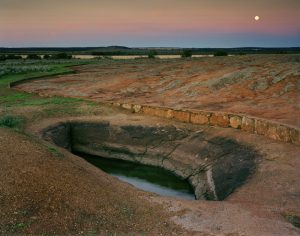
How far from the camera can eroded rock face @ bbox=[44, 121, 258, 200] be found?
37.1 feet

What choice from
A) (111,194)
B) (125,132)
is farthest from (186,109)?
(111,194)

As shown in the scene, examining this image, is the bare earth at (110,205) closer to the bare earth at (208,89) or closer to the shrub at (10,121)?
the bare earth at (208,89)

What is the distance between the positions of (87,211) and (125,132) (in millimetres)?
8639

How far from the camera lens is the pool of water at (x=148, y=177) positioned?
41.0ft

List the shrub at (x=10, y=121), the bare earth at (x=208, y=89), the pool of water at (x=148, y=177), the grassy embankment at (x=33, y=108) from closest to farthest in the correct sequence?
the pool of water at (x=148, y=177) → the shrub at (x=10, y=121) → the grassy embankment at (x=33, y=108) → the bare earth at (x=208, y=89)

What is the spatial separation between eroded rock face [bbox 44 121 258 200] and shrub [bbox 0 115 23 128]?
1.13 m

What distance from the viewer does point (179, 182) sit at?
43.4ft

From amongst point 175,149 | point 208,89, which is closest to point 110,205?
point 175,149

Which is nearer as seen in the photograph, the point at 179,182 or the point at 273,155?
the point at 273,155

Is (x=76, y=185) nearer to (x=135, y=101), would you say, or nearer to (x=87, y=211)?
(x=87, y=211)

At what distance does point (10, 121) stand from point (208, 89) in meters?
9.49

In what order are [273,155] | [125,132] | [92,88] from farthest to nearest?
[92,88] < [125,132] < [273,155]

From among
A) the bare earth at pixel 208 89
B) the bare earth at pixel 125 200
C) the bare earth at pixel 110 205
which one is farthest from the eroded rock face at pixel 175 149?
the bare earth at pixel 208 89

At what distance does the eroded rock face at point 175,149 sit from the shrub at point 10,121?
1.13m
